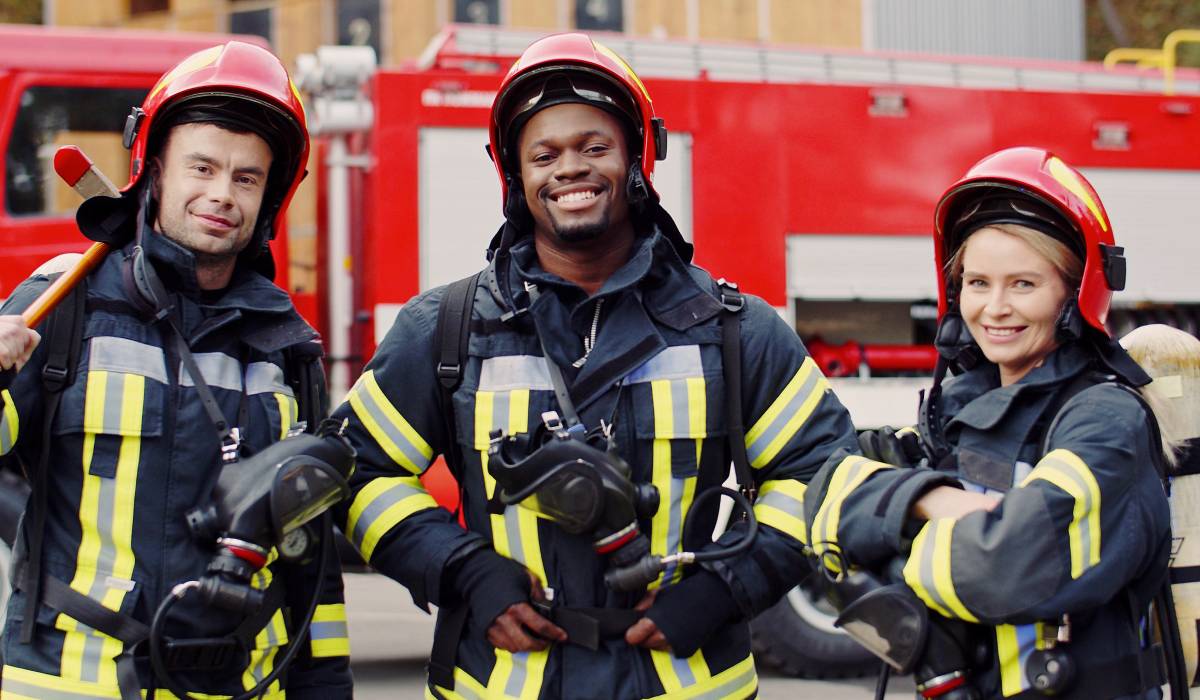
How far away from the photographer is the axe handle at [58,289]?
2521 millimetres

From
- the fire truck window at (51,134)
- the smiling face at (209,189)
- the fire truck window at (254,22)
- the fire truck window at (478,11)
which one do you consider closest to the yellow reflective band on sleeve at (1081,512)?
the smiling face at (209,189)

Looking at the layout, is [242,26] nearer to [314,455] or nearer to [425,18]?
[425,18]

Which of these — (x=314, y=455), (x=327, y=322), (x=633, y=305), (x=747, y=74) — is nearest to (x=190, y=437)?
(x=314, y=455)

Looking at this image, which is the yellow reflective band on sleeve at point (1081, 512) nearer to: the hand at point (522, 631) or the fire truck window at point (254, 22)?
the hand at point (522, 631)

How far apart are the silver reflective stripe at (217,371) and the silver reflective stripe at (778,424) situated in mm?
1043

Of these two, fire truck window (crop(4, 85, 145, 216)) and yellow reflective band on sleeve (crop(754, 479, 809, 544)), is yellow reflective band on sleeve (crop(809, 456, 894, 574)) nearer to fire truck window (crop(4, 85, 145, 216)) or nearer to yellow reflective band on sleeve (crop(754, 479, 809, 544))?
yellow reflective band on sleeve (crop(754, 479, 809, 544))

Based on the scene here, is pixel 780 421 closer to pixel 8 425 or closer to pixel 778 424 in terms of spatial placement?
pixel 778 424

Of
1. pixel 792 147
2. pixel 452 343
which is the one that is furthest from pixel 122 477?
pixel 792 147

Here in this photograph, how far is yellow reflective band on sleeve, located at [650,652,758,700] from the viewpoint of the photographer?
260cm

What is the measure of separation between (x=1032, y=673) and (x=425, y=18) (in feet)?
54.1

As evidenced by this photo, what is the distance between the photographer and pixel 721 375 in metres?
2.71

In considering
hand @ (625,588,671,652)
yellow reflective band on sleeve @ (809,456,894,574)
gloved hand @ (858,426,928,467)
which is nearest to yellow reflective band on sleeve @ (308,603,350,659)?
hand @ (625,588,671,652)

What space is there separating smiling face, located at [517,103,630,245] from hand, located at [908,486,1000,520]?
840mm

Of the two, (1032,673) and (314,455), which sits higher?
(314,455)
